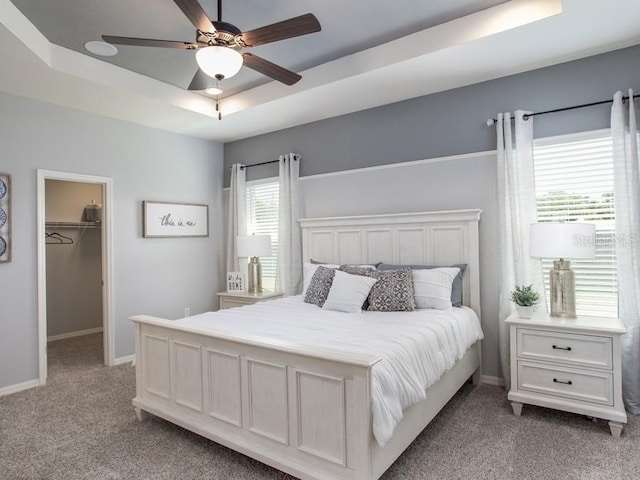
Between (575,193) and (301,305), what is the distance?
96.1 inches

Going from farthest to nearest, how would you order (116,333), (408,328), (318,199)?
(318,199)
(116,333)
(408,328)

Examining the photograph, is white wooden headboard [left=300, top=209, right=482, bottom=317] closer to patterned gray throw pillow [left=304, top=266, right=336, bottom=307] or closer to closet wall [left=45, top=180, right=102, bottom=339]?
patterned gray throw pillow [left=304, top=266, right=336, bottom=307]

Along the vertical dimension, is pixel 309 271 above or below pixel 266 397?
above

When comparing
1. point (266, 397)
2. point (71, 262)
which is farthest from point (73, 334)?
point (266, 397)

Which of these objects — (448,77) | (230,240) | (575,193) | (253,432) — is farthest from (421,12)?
(230,240)

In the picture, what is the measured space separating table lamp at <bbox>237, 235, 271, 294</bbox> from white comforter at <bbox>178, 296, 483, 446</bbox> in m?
1.15

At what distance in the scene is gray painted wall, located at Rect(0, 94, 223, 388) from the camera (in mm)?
3656

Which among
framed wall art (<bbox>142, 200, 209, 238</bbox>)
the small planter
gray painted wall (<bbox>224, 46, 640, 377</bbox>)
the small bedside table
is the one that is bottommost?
the small bedside table

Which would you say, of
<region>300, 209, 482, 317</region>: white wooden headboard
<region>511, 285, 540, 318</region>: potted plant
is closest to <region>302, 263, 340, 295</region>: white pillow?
<region>300, 209, 482, 317</region>: white wooden headboard

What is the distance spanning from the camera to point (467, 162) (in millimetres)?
3664

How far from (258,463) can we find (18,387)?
2.69m

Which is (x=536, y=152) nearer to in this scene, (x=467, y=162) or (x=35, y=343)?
(x=467, y=162)

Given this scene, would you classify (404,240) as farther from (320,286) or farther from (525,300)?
(525,300)

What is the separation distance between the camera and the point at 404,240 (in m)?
3.87
